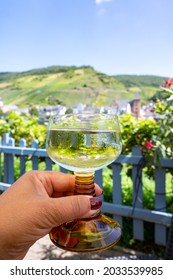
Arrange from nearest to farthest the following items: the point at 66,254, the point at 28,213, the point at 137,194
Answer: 1. the point at 28,213
2. the point at 66,254
3. the point at 137,194

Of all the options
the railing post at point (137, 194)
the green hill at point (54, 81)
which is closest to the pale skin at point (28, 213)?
the railing post at point (137, 194)

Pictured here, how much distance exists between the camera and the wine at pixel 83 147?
677 mm

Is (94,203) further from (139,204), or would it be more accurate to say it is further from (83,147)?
(139,204)

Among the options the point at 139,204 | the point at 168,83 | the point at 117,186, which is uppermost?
the point at 168,83

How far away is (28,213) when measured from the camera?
2.12 feet

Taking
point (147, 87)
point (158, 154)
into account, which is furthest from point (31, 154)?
point (147, 87)

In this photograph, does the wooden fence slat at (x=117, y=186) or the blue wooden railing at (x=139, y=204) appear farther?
the wooden fence slat at (x=117, y=186)

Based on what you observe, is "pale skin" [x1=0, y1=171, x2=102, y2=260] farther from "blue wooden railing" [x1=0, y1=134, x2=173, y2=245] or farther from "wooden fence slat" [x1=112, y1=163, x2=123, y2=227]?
"wooden fence slat" [x1=112, y1=163, x2=123, y2=227]

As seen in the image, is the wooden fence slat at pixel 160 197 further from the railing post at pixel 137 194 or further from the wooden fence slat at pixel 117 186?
the wooden fence slat at pixel 117 186

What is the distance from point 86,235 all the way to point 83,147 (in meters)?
0.23

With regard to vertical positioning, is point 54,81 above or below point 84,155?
above

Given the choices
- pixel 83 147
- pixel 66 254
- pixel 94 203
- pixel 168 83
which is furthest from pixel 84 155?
pixel 66 254

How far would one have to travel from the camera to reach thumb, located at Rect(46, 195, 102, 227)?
0.66 metres

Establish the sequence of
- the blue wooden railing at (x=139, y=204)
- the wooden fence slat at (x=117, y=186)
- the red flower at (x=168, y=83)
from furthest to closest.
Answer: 1. the wooden fence slat at (x=117, y=186)
2. the blue wooden railing at (x=139, y=204)
3. the red flower at (x=168, y=83)
